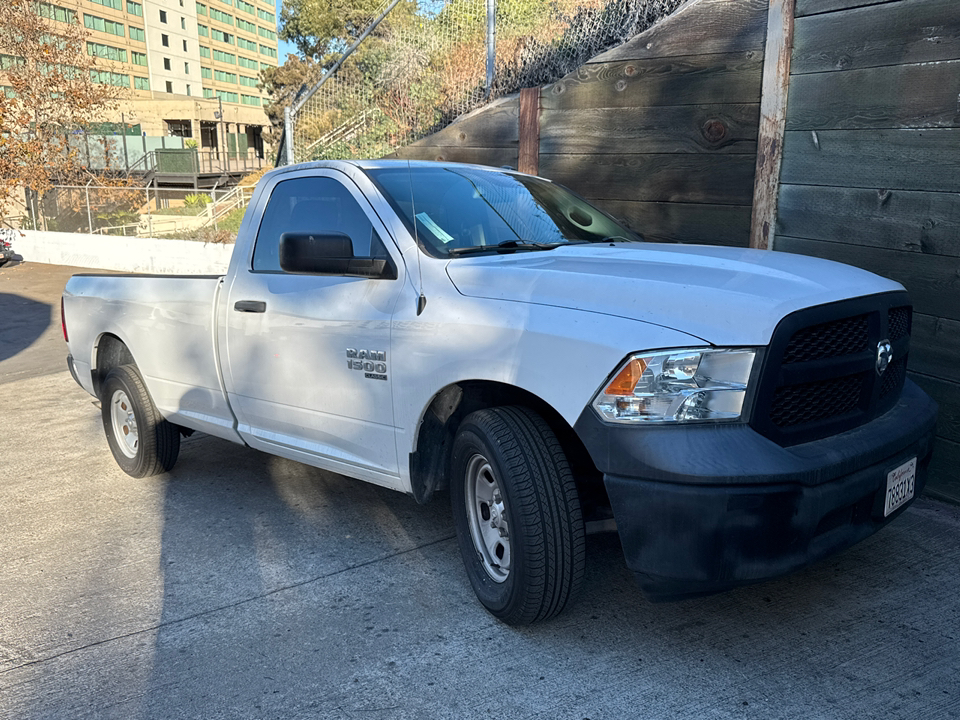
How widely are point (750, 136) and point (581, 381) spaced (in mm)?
3839

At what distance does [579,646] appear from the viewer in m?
3.37

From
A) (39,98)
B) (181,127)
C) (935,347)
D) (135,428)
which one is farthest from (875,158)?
(181,127)

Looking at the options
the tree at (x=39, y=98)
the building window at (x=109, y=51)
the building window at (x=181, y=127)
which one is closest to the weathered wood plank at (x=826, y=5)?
the tree at (x=39, y=98)

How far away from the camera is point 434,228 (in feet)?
13.0

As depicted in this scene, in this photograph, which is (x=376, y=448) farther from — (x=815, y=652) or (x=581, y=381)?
(x=815, y=652)

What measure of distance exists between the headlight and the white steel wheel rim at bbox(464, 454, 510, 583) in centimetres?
86

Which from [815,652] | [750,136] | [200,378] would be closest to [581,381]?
[815,652]

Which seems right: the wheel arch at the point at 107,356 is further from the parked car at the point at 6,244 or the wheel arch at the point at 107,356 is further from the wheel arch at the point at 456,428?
the parked car at the point at 6,244

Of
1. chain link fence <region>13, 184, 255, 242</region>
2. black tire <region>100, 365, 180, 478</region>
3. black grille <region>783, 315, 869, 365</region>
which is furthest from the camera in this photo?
chain link fence <region>13, 184, 255, 242</region>

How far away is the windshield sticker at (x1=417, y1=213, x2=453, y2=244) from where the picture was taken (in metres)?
3.91

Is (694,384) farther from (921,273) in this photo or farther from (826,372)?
(921,273)

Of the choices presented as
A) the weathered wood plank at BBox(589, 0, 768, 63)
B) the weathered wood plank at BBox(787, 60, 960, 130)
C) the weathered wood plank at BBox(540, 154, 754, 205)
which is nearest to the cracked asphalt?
the weathered wood plank at BBox(787, 60, 960, 130)

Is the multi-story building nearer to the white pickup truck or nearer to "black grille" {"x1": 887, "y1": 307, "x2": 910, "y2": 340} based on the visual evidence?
the white pickup truck

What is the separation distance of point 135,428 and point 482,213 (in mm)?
2881
